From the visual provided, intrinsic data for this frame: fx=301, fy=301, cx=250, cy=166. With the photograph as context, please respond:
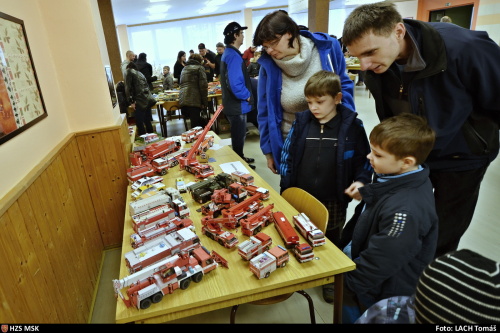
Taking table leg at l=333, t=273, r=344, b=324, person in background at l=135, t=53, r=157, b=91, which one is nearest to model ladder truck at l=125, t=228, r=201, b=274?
table leg at l=333, t=273, r=344, b=324

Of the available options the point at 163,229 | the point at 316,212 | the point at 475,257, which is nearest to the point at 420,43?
the point at 316,212

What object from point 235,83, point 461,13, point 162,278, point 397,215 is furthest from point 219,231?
point 461,13

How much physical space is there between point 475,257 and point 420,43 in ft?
3.68

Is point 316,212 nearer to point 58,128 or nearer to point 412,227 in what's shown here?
point 412,227

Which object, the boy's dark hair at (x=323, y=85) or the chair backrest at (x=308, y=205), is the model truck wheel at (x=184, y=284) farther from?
the boy's dark hair at (x=323, y=85)

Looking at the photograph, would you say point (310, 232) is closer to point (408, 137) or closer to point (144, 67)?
point (408, 137)

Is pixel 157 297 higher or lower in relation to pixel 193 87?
lower

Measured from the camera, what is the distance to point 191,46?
1576 centimetres

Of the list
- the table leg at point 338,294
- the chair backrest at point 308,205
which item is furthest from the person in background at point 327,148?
the table leg at point 338,294

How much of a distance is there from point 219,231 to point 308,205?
55cm

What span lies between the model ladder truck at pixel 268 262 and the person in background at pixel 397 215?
320 mm

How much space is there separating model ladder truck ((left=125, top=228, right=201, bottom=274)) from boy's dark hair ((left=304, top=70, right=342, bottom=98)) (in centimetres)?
107

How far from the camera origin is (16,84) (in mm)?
1483

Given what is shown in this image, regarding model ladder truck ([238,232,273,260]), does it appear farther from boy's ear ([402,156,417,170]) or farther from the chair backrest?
boy's ear ([402,156,417,170])
